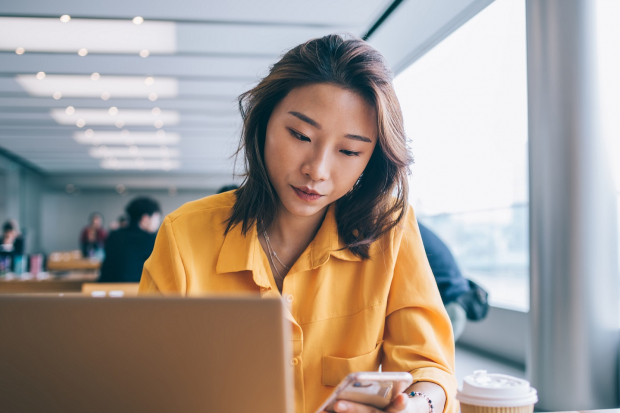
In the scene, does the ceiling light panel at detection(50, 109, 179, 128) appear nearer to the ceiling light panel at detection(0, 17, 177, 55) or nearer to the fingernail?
the ceiling light panel at detection(0, 17, 177, 55)

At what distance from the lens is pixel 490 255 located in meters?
4.90

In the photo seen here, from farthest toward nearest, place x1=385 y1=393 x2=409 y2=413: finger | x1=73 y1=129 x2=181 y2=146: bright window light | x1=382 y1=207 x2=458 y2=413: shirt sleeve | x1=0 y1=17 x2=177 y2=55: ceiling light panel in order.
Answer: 1. x1=73 y1=129 x2=181 y2=146: bright window light
2. x1=0 y1=17 x2=177 y2=55: ceiling light panel
3. x1=382 y1=207 x2=458 y2=413: shirt sleeve
4. x1=385 y1=393 x2=409 y2=413: finger

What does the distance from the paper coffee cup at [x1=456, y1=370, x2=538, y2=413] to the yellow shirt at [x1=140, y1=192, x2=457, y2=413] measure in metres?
0.26

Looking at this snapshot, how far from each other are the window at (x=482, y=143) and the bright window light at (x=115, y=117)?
435 cm

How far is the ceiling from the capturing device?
4641 millimetres

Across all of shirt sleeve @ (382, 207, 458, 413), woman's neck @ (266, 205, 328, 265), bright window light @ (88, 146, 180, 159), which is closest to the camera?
shirt sleeve @ (382, 207, 458, 413)

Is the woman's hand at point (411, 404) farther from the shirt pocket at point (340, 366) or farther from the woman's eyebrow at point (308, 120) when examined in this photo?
the woman's eyebrow at point (308, 120)

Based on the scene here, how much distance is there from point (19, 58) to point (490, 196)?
17.7ft

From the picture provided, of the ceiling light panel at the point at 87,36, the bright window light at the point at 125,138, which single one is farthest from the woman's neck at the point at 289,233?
the bright window light at the point at 125,138

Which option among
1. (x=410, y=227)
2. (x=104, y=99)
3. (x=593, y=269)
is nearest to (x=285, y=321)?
(x=410, y=227)

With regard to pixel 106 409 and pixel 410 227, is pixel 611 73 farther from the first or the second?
pixel 106 409

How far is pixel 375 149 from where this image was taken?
4.05ft

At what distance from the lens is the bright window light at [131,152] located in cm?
1095

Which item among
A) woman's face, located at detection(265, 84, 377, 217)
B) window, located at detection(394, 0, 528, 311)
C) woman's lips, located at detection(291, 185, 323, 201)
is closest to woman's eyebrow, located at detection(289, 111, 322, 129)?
woman's face, located at detection(265, 84, 377, 217)
